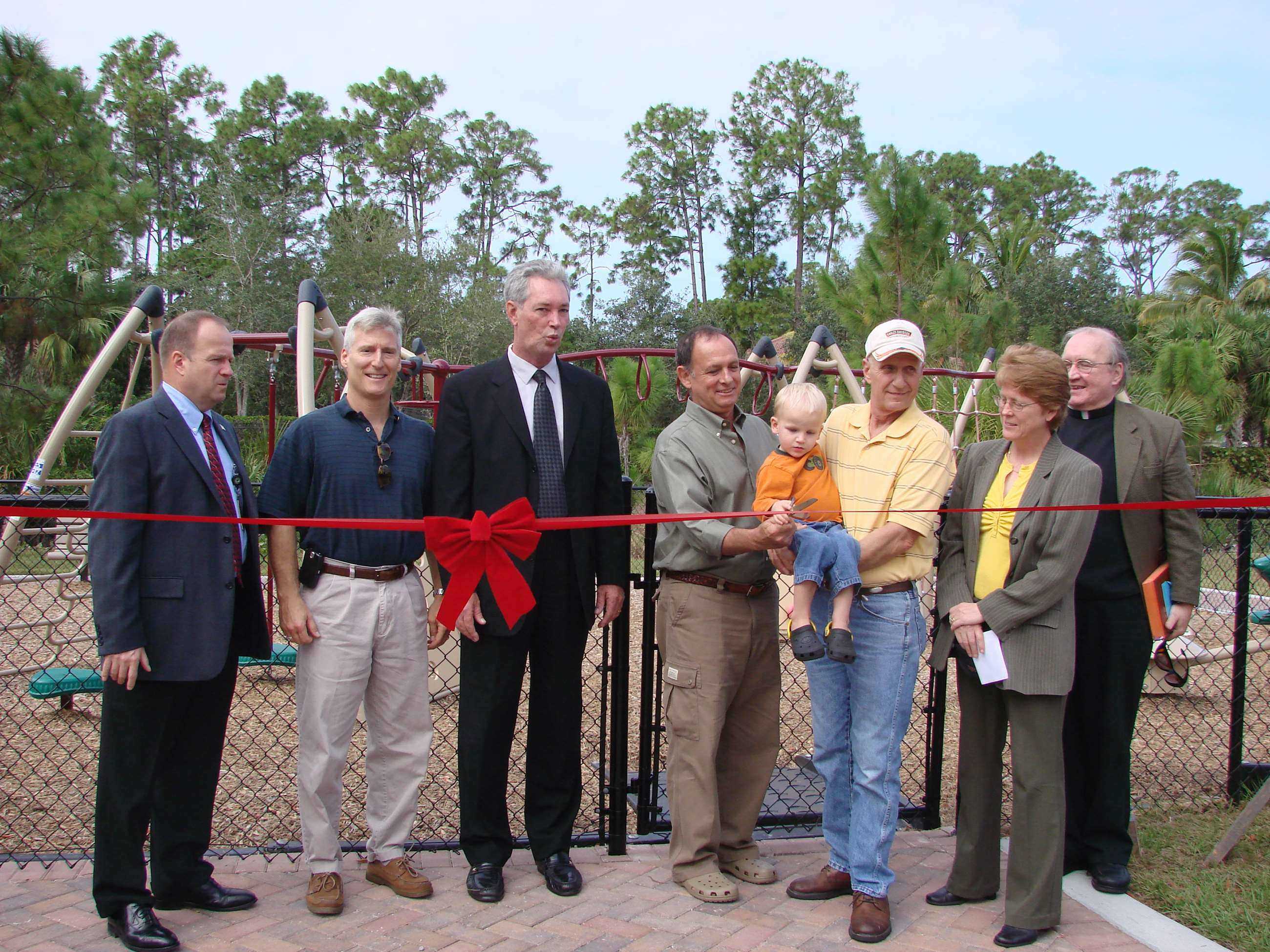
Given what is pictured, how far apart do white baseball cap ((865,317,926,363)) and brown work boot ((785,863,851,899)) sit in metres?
1.67

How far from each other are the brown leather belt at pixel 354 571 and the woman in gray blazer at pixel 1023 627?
1.76 metres

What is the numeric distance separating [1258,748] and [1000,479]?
3321 millimetres

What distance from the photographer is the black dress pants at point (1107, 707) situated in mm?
3174

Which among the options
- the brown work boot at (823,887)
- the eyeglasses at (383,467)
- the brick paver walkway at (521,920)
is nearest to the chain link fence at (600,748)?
the brick paver walkway at (521,920)

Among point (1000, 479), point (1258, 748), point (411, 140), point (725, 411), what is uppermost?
point (411, 140)

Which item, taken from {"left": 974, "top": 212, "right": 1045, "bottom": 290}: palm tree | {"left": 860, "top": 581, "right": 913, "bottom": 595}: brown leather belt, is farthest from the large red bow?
{"left": 974, "top": 212, "right": 1045, "bottom": 290}: palm tree

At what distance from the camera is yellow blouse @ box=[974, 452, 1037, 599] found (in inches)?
116

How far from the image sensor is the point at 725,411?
10.5ft

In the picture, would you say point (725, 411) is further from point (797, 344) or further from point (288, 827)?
point (797, 344)

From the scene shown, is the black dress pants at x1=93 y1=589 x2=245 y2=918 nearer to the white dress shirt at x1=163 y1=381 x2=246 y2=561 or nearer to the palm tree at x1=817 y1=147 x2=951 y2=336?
the white dress shirt at x1=163 y1=381 x2=246 y2=561

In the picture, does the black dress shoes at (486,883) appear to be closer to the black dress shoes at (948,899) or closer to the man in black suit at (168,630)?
the man in black suit at (168,630)

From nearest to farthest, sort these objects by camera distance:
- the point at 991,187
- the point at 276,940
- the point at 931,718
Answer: the point at 276,940 → the point at 931,718 → the point at 991,187

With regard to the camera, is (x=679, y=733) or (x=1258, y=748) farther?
(x=1258, y=748)

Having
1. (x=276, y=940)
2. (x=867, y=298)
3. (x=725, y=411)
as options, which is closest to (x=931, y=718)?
(x=725, y=411)
